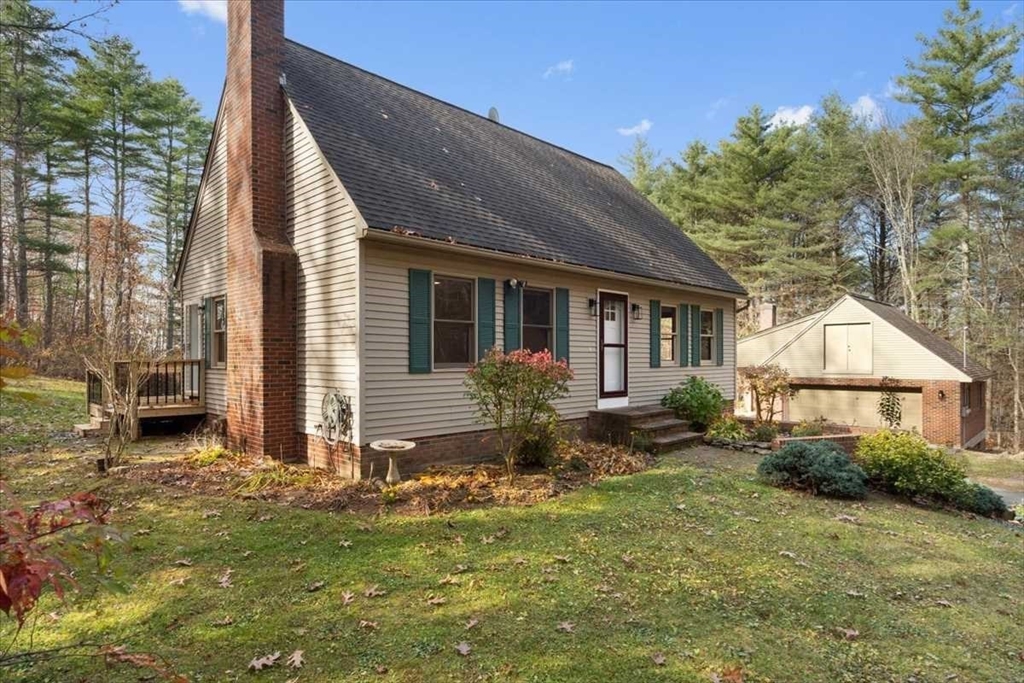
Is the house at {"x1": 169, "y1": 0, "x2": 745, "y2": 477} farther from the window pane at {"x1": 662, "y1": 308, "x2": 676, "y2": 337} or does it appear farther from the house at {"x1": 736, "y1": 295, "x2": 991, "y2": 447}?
the house at {"x1": 736, "y1": 295, "x2": 991, "y2": 447}

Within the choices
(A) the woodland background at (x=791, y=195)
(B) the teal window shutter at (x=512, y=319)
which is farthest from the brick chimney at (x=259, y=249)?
(A) the woodland background at (x=791, y=195)

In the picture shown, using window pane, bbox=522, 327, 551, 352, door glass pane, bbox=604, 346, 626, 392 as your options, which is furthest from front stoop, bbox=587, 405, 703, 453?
window pane, bbox=522, 327, 551, 352

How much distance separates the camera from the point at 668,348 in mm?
12586

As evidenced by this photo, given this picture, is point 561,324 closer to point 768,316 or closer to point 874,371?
point 874,371

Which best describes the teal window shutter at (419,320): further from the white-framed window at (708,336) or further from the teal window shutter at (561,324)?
the white-framed window at (708,336)

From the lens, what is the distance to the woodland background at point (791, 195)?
60.0ft

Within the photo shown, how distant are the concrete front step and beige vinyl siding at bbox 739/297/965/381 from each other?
33.3 feet

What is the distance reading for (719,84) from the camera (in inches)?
765

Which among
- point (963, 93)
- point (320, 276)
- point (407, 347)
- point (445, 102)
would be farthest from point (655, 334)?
point (963, 93)

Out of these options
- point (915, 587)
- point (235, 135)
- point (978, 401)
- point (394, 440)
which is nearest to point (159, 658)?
point (394, 440)

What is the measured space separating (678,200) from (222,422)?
2618cm

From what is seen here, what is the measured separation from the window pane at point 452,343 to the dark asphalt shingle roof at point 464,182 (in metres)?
1.35

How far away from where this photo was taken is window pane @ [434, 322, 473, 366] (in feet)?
26.4

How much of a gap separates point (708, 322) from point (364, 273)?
9772mm
